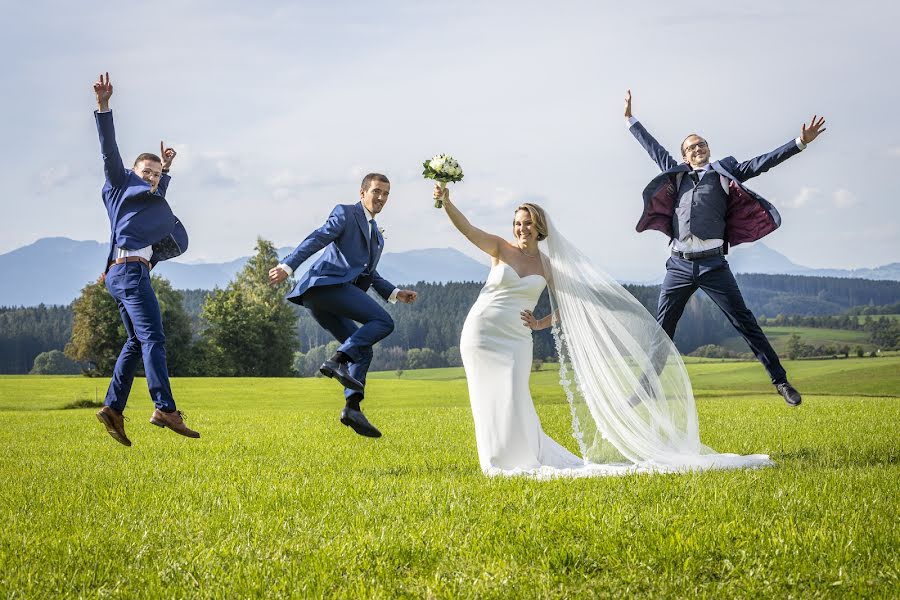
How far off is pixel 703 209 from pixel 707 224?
0.67 ft

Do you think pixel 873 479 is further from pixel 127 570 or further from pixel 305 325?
pixel 305 325

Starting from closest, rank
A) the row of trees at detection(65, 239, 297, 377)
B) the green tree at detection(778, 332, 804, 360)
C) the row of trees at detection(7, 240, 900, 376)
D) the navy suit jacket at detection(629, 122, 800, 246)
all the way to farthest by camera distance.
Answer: the navy suit jacket at detection(629, 122, 800, 246) < the row of trees at detection(65, 239, 297, 377) < the row of trees at detection(7, 240, 900, 376) < the green tree at detection(778, 332, 804, 360)

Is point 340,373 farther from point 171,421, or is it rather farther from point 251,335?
point 251,335

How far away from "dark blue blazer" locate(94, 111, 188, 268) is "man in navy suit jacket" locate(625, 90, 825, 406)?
6.15 m

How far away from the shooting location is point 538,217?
9.52 metres

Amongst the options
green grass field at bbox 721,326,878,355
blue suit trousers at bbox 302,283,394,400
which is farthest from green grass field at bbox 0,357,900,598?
green grass field at bbox 721,326,878,355

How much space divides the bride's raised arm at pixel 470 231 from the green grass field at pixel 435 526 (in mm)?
2533

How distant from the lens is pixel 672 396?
9.64m

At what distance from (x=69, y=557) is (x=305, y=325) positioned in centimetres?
8932

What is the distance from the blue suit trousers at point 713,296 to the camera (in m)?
10.6

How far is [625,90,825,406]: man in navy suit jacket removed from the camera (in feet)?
34.8

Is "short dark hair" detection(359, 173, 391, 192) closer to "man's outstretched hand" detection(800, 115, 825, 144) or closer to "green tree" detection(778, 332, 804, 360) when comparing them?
"man's outstretched hand" detection(800, 115, 825, 144)

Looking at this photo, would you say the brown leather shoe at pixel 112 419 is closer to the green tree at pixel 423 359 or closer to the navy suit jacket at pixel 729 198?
the navy suit jacket at pixel 729 198

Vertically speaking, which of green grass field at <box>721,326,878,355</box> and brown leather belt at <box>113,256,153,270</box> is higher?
brown leather belt at <box>113,256,153,270</box>
